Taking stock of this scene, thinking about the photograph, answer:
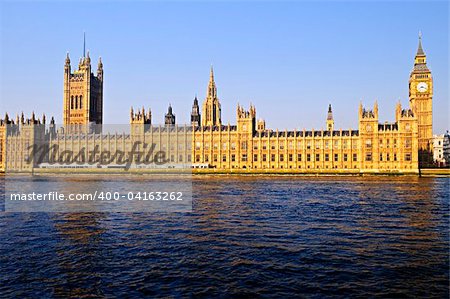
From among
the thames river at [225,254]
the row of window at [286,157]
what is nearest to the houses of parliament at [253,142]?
the row of window at [286,157]

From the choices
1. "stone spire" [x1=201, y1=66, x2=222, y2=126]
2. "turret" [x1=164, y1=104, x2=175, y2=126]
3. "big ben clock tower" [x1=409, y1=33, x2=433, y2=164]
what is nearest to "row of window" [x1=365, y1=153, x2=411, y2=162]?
"big ben clock tower" [x1=409, y1=33, x2=433, y2=164]

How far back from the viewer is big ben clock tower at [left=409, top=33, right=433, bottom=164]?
127 metres

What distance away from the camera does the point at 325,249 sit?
2289 cm

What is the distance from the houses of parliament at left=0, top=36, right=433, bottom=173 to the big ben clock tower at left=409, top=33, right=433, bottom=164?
263 mm

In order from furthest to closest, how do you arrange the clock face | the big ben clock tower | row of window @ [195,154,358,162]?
the clock face
the big ben clock tower
row of window @ [195,154,358,162]

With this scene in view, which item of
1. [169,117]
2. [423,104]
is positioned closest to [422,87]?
[423,104]

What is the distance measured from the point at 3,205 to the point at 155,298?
32917 mm

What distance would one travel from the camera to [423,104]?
12975 centimetres

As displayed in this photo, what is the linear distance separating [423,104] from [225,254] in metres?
124

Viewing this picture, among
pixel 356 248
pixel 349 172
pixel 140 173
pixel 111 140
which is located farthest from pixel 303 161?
pixel 356 248

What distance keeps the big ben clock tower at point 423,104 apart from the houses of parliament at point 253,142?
26 cm

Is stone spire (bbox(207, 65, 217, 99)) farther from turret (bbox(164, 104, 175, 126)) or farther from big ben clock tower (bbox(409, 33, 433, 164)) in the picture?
big ben clock tower (bbox(409, 33, 433, 164))

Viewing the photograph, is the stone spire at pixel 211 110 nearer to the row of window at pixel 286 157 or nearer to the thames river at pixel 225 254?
the row of window at pixel 286 157

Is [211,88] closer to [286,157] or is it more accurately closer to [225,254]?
[286,157]
